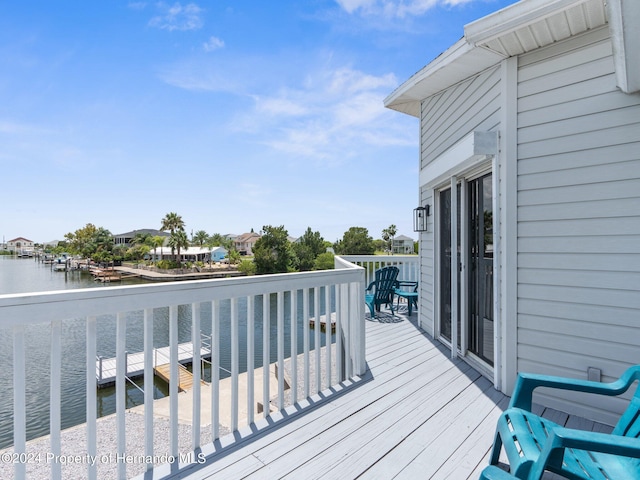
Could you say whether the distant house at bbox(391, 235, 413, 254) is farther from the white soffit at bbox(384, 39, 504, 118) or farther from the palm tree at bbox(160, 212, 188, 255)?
the white soffit at bbox(384, 39, 504, 118)

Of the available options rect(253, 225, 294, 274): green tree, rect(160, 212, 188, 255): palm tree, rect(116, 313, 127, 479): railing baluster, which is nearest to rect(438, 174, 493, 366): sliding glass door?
rect(116, 313, 127, 479): railing baluster

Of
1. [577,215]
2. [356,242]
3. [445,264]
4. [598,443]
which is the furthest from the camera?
[356,242]

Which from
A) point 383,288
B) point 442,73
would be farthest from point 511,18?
point 383,288

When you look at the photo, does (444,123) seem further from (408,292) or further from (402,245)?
(402,245)

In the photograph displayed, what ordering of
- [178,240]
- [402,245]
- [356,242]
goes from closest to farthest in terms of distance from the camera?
1. [356,242]
2. [178,240]
3. [402,245]

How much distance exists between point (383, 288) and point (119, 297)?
4.77 metres

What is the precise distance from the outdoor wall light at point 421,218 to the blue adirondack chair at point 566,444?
301 cm

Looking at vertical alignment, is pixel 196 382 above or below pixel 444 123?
below

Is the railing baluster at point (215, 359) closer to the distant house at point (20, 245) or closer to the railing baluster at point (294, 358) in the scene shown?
the railing baluster at point (294, 358)

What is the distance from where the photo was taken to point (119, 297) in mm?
1558

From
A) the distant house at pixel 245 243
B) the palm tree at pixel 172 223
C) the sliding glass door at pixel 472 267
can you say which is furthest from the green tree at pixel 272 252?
the sliding glass door at pixel 472 267

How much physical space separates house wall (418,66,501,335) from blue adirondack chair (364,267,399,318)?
877 millimetres

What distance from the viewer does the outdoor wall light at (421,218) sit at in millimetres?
4652

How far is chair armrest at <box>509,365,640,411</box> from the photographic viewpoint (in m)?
1.70
